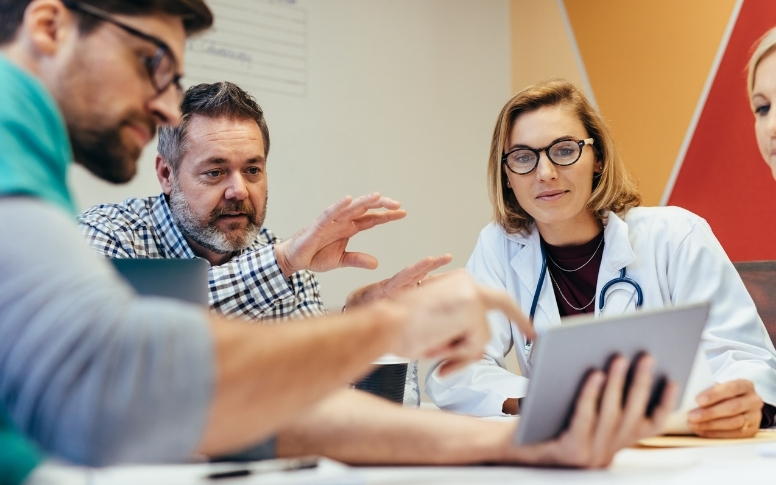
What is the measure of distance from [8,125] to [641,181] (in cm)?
280

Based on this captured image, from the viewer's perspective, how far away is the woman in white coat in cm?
174

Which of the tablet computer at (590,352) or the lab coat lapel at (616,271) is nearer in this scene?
the tablet computer at (590,352)

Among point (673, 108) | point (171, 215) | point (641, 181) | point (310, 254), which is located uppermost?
point (673, 108)

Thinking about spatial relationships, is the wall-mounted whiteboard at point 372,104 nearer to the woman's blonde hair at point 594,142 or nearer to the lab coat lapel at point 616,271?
the woman's blonde hair at point 594,142

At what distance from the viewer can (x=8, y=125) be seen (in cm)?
60

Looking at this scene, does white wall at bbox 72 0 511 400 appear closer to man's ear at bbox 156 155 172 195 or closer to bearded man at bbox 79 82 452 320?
man's ear at bbox 156 155 172 195

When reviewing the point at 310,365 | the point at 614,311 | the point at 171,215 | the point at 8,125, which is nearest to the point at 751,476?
the point at 310,365

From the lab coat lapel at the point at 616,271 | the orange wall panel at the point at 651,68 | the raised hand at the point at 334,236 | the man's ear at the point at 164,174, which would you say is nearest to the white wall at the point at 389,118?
the man's ear at the point at 164,174

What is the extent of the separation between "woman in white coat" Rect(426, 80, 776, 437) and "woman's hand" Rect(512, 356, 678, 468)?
0.76m

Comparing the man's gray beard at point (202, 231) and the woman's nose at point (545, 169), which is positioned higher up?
the woman's nose at point (545, 169)

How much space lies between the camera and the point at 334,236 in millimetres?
1959

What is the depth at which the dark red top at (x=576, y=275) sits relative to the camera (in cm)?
206

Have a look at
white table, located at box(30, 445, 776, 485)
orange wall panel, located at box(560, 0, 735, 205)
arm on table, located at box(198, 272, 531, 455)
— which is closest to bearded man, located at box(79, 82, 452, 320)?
white table, located at box(30, 445, 776, 485)

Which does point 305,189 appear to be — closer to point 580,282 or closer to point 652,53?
point 580,282
